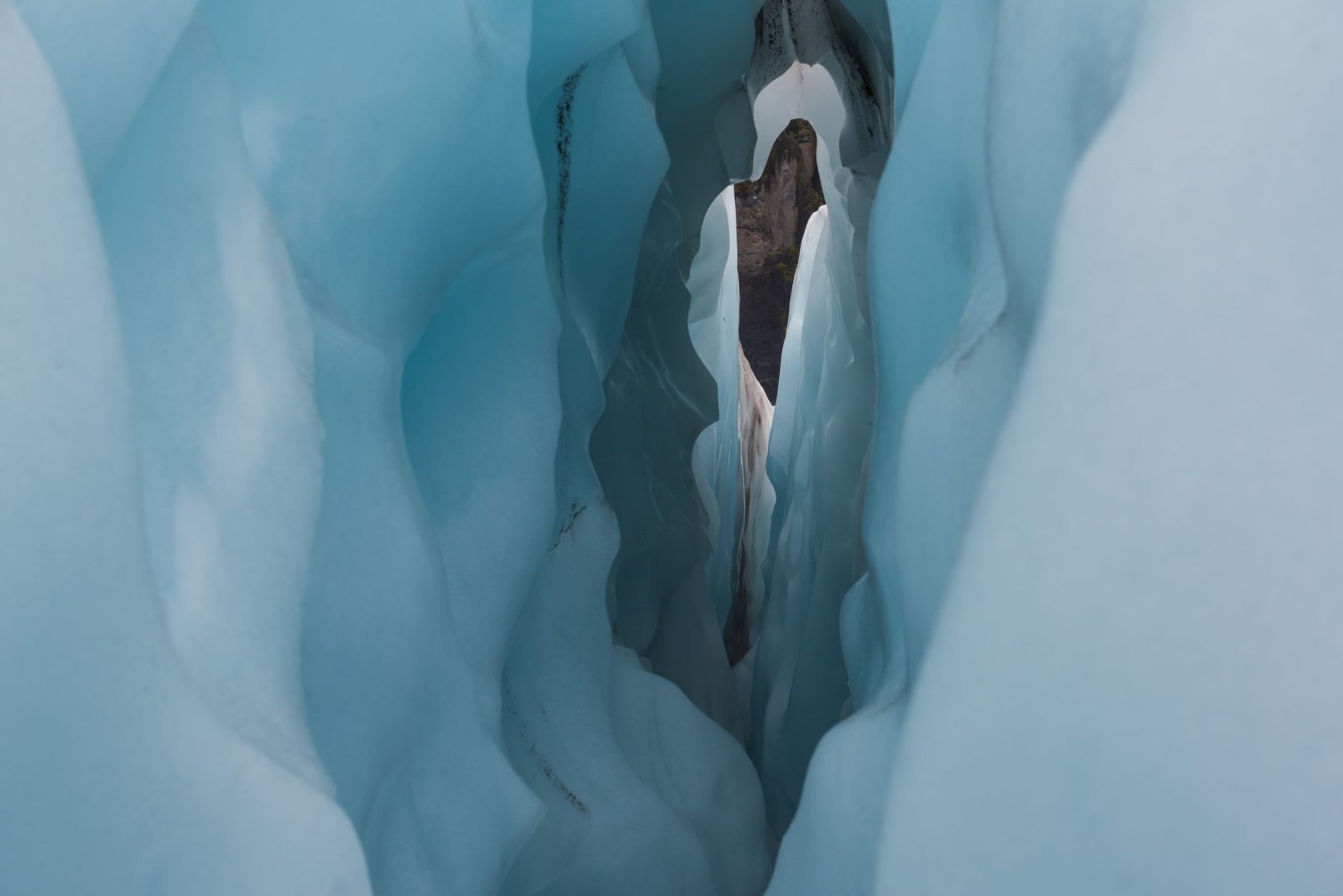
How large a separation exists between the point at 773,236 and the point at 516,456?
164 inches

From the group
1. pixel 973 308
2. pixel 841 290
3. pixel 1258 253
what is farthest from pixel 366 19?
pixel 841 290

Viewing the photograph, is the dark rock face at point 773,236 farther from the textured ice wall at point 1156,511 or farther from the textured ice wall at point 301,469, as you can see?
the textured ice wall at point 1156,511

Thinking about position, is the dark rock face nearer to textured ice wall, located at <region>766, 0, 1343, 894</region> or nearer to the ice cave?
the ice cave

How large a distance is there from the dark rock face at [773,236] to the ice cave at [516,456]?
12.8 ft

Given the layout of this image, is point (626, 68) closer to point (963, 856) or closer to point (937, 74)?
point (937, 74)

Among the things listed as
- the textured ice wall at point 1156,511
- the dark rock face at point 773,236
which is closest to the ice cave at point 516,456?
the textured ice wall at point 1156,511

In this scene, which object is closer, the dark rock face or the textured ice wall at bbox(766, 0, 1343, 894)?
the textured ice wall at bbox(766, 0, 1343, 894)

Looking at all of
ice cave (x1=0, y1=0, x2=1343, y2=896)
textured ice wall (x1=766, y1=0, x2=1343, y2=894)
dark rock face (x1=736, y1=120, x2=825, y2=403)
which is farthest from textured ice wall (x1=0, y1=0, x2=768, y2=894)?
dark rock face (x1=736, y1=120, x2=825, y2=403)

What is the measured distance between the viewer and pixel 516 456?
928 mm

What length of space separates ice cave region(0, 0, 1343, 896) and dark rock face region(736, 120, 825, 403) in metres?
3.89

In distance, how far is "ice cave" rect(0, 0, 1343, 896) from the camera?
413mm

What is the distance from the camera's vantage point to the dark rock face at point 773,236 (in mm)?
4754

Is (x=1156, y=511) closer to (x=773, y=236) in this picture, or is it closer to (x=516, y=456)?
(x=516, y=456)

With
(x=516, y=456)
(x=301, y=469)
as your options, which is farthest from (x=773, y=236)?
(x=301, y=469)
